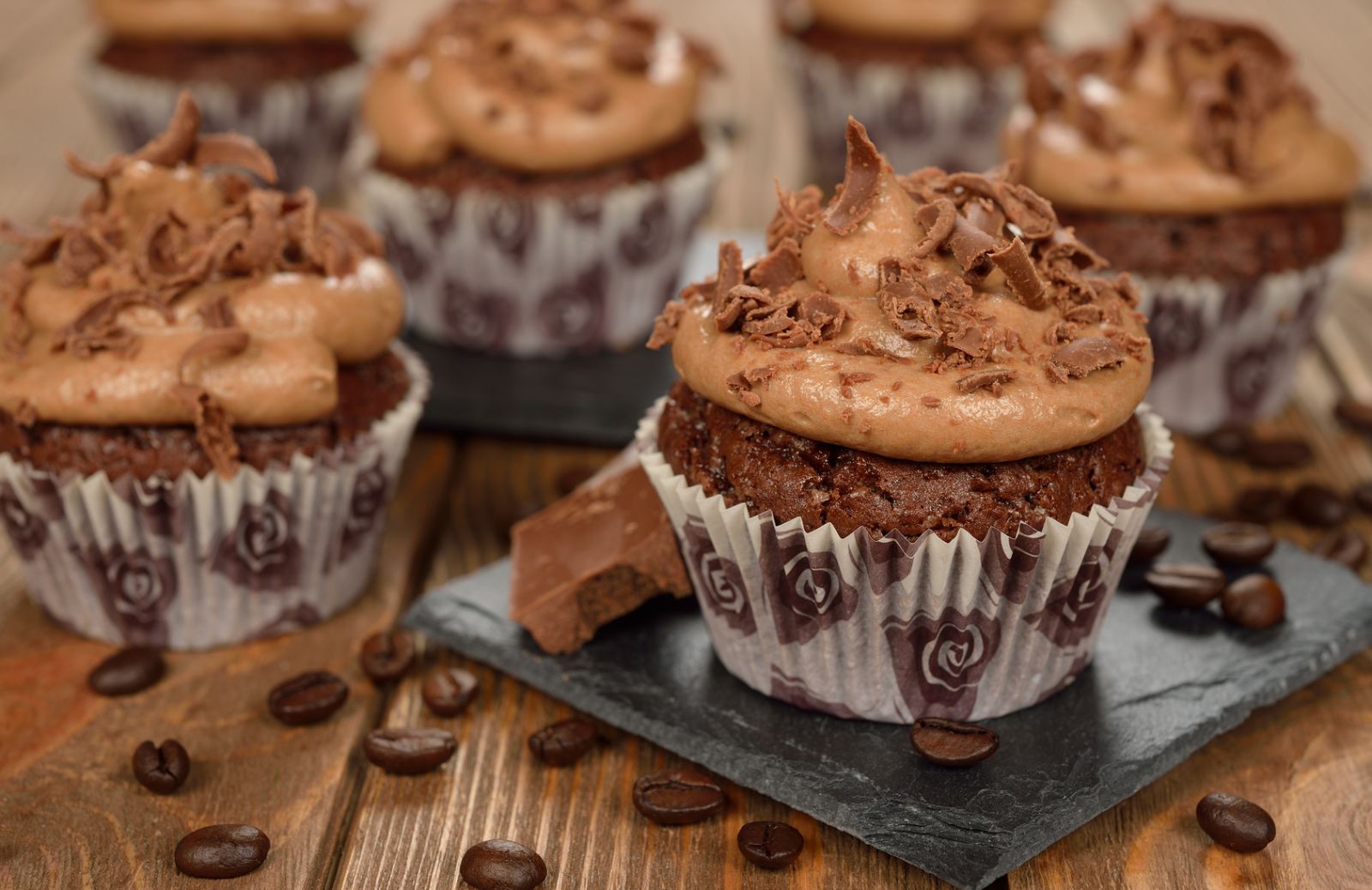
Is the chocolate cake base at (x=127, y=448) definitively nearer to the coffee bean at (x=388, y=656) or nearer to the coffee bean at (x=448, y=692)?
the coffee bean at (x=388, y=656)

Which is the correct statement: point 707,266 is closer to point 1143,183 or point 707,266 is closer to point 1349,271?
point 1143,183

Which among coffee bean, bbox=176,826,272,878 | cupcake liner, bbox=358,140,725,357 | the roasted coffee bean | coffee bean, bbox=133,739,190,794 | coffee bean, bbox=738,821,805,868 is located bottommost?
cupcake liner, bbox=358,140,725,357

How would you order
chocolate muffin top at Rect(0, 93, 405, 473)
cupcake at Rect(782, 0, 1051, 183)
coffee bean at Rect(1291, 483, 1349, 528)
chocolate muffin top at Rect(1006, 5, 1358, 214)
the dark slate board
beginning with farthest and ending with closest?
cupcake at Rect(782, 0, 1051, 183), the dark slate board, chocolate muffin top at Rect(1006, 5, 1358, 214), coffee bean at Rect(1291, 483, 1349, 528), chocolate muffin top at Rect(0, 93, 405, 473)

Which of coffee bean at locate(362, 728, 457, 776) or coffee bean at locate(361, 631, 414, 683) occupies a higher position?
coffee bean at locate(362, 728, 457, 776)

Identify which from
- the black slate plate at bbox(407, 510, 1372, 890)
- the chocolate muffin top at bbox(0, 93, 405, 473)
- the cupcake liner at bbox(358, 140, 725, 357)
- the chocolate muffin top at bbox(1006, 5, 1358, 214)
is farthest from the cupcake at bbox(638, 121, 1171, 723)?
the cupcake liner at bbox(358, 140, 725, 357)

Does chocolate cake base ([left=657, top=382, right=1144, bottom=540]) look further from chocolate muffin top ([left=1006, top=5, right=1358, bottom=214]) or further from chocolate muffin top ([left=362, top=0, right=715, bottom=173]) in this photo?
chocolate muffin top ([left=362, top=0, right=715, bottom=173])

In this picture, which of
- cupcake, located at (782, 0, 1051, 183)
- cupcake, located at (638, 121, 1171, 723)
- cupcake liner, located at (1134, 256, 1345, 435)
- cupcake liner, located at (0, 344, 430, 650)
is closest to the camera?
cupcake, located at (638, 121, 1171, 723)

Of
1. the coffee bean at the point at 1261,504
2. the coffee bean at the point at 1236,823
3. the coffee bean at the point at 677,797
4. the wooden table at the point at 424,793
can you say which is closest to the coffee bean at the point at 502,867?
the wooden table at the point at 424,793

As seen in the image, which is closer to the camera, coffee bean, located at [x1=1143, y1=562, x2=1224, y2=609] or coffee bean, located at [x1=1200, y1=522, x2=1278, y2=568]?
coffee bean, located at [x1=1143, y1=562, x2=1224, y2=609]

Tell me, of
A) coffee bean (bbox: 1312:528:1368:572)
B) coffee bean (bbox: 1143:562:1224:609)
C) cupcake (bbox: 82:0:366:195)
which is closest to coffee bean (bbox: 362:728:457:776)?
coffee bean (bbox: 1143:562:1224:609)
